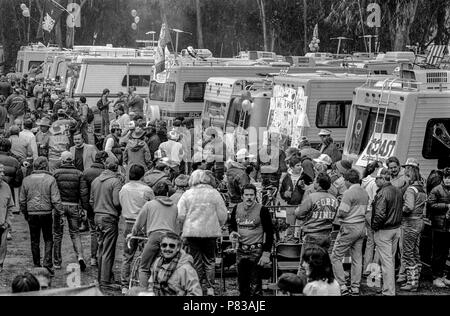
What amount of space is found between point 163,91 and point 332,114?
7447 mm

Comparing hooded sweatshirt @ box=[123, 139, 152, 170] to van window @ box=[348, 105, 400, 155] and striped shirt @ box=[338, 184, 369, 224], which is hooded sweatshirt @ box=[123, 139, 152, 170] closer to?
van window @ box=[348, 105, 400, 155]

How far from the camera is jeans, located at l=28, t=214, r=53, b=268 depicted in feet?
46.0

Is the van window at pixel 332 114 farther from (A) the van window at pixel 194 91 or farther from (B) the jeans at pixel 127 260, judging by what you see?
(B) the jeans at pixel 127 260

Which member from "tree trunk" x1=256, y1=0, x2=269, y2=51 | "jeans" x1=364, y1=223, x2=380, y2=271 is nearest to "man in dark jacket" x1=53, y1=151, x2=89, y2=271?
"jeans" x1=364, y1=223, x2=380, y2=271

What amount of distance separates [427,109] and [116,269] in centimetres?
495

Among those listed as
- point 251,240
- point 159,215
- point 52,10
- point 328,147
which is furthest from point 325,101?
point 52,10

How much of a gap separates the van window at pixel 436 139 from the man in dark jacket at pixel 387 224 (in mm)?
2832

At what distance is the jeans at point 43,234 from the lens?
1402 cm

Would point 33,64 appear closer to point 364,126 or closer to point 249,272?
point 364,126

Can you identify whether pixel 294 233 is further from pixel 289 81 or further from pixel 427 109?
pixel 289 81
